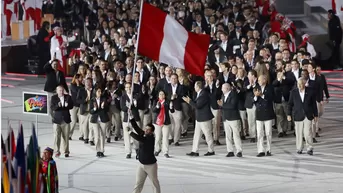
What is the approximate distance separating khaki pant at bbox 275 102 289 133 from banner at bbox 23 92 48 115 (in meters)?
5.70

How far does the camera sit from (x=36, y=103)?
67.3 feet

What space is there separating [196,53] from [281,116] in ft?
18.9

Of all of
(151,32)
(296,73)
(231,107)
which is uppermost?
(151,32)

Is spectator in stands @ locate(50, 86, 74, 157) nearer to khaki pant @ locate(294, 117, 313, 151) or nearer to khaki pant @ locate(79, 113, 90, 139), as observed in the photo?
khaki pant @ locate(79, 113, 90, 139)

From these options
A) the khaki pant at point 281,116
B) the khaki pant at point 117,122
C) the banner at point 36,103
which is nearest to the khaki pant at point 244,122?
the khaki pant at point 281,116

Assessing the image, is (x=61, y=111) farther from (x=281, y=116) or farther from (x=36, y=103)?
(x=281, y=116)

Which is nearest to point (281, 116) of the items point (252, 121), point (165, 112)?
point (252, 121)

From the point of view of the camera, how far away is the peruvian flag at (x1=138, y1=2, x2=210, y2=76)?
17.5 metres

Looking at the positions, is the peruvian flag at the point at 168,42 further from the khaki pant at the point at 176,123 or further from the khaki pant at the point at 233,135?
the khaki pant at the point at 176,123

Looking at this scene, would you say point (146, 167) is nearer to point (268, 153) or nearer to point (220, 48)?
point (268, 153)

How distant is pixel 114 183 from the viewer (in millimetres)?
18875

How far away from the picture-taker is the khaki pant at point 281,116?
2302 centimetres

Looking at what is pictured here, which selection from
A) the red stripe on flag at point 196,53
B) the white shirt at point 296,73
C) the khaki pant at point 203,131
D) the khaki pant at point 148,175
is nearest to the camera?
the khaki pant at point 148,175

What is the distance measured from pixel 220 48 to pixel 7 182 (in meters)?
13.3
